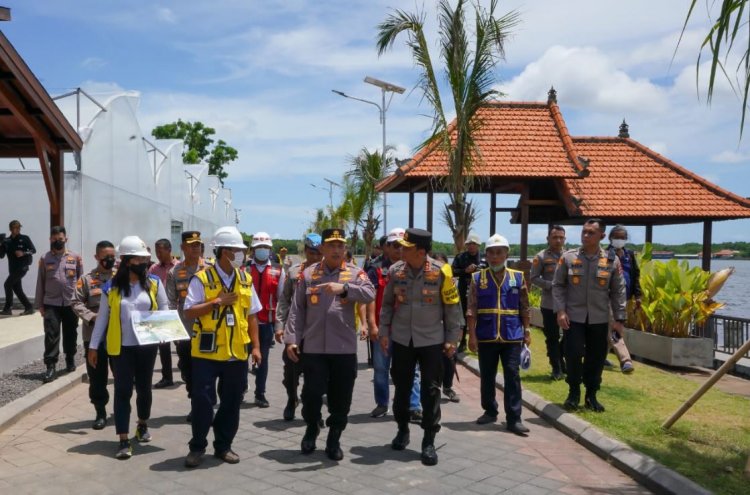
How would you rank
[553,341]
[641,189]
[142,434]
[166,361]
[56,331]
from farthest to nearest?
1. [641,189]
2. [553,341]
3. [166,361]
4. [56,331]
5. [142,434]

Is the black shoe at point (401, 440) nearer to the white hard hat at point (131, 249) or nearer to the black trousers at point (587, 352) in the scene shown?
the black trousers at point (587, 352)

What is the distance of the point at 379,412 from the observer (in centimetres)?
741

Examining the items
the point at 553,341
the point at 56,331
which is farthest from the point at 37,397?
the point at 553,341

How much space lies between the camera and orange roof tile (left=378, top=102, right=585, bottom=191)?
634 inches

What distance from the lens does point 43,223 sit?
626 inches

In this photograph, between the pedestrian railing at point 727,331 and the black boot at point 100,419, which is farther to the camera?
the pedestrian railing at point 727,331

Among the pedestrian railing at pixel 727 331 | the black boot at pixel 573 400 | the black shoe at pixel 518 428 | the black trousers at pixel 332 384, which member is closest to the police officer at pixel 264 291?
the black trousers at pixel 332 384

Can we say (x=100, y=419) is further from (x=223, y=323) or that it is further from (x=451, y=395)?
(x=451, y=395)

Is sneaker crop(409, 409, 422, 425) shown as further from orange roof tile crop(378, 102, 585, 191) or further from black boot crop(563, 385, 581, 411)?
orange roof tile crop(378, 102, 585, 191)

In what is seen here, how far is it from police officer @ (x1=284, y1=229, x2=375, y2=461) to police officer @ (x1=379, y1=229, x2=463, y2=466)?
1.18 ft

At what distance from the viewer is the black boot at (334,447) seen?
228 inches

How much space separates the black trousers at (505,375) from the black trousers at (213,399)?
2485 mm

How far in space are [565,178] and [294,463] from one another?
12.5 meters

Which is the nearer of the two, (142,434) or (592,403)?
(142,434)
